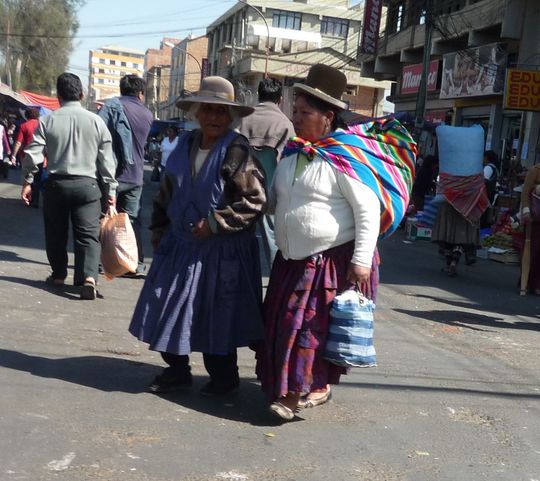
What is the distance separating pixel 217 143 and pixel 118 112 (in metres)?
3.53

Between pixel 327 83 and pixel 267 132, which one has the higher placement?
pixel 327 83

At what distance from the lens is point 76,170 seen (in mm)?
7035

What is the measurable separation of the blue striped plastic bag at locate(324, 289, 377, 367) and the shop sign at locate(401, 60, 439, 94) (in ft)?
76.2

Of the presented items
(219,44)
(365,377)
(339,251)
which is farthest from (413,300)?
(219,44)

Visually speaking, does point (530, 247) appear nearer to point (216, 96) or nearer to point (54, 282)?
point (54, 282)

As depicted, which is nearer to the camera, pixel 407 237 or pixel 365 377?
pixel 365 377

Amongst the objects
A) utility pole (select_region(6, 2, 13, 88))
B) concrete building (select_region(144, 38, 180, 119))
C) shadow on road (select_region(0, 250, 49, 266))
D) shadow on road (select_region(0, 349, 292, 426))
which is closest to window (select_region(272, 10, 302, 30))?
utility pole (select_region(6, 2, 13, 88))

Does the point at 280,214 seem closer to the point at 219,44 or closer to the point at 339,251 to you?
the point at 339,251

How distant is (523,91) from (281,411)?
14.2 meters

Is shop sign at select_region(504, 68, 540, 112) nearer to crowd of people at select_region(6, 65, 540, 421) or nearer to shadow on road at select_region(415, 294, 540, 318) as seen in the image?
shadow on road at select_region(415, 294, 540, 318)

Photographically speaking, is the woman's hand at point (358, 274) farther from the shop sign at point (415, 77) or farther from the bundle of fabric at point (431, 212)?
the shop sign at point (415, 77)

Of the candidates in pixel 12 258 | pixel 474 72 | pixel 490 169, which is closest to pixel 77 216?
pixel 12 258

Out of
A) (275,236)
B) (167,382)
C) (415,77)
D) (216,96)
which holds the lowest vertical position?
(167,382)

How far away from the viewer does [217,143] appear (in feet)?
15.0
